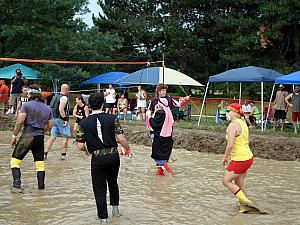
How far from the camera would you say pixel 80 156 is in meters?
13.2

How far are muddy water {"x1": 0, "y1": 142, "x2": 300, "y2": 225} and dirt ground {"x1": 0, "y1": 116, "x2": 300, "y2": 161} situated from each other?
1.12 m

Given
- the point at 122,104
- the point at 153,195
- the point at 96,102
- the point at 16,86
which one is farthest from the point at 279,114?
the point at 96,102

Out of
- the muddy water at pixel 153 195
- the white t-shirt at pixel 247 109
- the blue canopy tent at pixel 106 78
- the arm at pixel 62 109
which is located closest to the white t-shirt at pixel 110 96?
the blue canopy tent at pixel 106 78

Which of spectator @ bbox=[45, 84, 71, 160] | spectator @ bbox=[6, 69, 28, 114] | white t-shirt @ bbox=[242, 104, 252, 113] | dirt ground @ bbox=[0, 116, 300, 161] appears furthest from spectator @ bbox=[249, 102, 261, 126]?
spectator @ bbox=[45, 84, 71, 160]

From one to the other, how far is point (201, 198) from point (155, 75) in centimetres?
1317

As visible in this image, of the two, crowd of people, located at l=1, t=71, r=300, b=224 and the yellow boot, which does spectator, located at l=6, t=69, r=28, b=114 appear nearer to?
crowd of people, located at l=1, t=71, r=300, b=224

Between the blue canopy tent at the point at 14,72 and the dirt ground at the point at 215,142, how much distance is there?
6532mm

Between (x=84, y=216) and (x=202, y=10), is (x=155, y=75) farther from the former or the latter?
(x=202, y=10)

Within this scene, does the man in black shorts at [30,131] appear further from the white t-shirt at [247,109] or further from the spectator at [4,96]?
the spectator at [4,96]

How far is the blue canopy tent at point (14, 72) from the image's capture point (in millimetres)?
23844

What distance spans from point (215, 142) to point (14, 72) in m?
12.5

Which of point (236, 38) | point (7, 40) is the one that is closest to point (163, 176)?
point (7, 40)

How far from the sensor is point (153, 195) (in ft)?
28.5

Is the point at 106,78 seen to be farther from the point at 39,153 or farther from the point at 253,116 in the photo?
the point at 39,153
